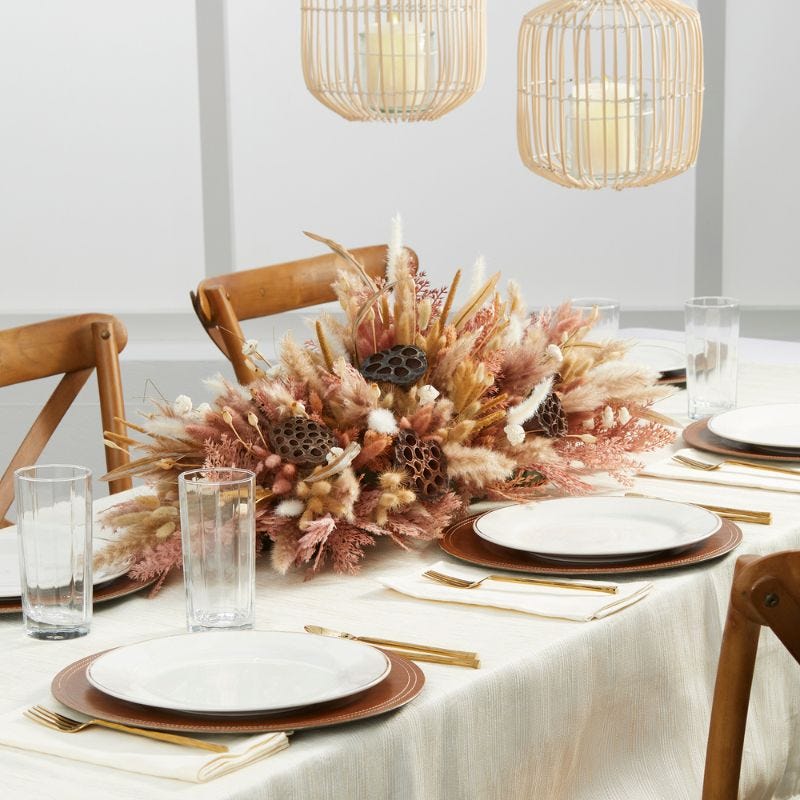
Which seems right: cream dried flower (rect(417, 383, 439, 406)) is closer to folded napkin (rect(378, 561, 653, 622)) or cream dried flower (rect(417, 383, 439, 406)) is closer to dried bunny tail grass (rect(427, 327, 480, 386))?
dried bunny tail grass (rect(427, 327, 480, 386))

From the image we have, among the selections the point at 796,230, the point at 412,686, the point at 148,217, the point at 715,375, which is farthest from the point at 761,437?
the point at 148,217

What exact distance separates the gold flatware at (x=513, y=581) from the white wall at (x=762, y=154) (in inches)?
124

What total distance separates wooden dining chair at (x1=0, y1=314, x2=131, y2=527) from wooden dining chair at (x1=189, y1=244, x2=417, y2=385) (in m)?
0.23

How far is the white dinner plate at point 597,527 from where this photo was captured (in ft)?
4.23

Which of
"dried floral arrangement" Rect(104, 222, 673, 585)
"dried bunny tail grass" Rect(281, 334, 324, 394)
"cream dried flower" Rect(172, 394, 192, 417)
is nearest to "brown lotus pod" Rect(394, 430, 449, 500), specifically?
"dried floral arrangement" Rect(104, 222, 673, 585)

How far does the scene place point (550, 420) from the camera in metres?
1.52

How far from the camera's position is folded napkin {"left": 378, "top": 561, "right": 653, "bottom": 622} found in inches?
45.8

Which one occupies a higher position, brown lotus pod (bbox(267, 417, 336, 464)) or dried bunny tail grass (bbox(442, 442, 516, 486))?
brown lotus pod (bbox(267, 417, 336, 464))

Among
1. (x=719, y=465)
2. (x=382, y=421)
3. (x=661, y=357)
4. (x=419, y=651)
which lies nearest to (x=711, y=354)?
(x=719, y=465)

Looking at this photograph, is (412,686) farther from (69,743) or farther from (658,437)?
(658,437)

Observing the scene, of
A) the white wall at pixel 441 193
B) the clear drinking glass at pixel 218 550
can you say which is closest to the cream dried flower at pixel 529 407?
the clear drinking glass at pixel 218 550

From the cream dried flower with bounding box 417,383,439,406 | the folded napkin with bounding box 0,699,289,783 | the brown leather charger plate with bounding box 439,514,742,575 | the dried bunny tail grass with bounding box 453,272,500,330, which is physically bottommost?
the folded napkin with bounding box 0,699,289,783

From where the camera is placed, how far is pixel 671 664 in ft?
3.97

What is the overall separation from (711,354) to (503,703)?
3.13 feet
